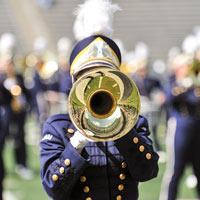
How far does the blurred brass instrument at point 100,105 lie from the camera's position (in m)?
2.60

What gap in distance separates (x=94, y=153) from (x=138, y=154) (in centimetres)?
19

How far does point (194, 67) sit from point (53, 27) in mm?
14736

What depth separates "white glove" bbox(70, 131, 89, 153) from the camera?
2.68 m

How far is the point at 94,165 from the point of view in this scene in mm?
2877

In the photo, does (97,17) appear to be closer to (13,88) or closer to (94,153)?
(94,153)

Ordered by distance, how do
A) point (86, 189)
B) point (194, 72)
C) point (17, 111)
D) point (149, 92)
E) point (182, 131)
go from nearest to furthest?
1. point (86, 189)
2. point (182, 131)
3. point (194, 72)
4. point (17, 111)
5. point (149, 92)

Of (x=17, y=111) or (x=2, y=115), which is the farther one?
(x=17, y=111)

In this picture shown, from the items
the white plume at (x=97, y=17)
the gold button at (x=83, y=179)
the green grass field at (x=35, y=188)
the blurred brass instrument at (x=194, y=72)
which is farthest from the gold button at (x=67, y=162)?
the green grass field at (x=35, y=188)

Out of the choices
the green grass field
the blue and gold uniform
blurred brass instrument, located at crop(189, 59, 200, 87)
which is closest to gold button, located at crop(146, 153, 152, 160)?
blurred brass instrument, located at crop(189, 59, 200, 87)

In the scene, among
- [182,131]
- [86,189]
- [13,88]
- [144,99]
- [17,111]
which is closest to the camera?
[86,189]

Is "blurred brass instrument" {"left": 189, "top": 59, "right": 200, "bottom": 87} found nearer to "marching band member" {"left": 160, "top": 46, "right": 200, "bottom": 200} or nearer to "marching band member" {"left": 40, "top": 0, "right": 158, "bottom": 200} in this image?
"marching band member" {"left": 160, "top": 46, "right": 200, "bottom": 200}

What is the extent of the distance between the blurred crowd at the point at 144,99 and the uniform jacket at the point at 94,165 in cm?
20

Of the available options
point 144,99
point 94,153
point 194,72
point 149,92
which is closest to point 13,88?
point 194,72

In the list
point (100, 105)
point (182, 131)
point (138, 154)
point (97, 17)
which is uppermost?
point (182, 131)
